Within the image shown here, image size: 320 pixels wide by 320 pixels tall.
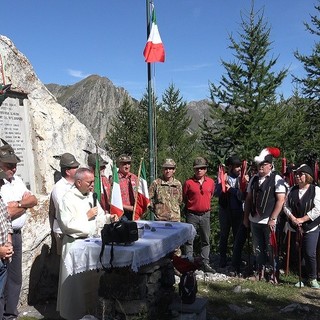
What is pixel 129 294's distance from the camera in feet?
14.4

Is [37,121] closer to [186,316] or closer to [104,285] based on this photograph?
[104,285]

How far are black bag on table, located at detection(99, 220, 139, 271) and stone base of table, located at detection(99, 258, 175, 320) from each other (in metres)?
0.26

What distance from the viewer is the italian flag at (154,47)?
9.32m

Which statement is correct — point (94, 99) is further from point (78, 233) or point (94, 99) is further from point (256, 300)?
point (78, 233)

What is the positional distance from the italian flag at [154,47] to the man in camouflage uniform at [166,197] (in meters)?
3.30

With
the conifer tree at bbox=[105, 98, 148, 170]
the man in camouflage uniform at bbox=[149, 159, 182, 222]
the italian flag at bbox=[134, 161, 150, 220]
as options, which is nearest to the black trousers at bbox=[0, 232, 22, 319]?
the italian flag at bbox=[134, 161, 150, 220]

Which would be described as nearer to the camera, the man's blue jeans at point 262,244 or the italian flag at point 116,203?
the italian flag at point 116,203

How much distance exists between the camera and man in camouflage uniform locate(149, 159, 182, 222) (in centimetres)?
704

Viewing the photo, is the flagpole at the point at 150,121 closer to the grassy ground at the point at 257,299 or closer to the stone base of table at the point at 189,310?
the grassy ground at the point at 257,299

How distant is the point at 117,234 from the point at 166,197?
9.14 feet

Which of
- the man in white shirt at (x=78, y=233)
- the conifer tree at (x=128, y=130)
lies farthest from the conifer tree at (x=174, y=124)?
the man in white shirt at (x=78, y=233)

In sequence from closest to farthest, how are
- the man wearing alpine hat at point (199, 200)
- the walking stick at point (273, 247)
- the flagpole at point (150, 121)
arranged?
the walking stick at point (273, 247) → the man wearing alpine hat at point (199, 200) → the flagpole at point (150, 121)

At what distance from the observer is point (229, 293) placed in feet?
20.4

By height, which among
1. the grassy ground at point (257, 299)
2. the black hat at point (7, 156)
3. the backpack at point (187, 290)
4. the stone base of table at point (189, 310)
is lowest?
the grassy ground at point (257, 299)
